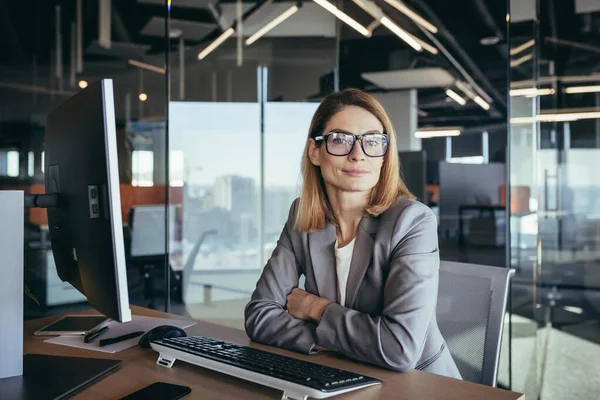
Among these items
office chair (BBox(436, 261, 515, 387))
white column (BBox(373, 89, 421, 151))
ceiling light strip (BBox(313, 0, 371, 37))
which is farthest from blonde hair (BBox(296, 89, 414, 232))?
ceiling light strip (BBox(313, 0, 371, 37))

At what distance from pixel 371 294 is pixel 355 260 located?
10cm

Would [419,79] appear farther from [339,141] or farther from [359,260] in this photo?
[359,260]

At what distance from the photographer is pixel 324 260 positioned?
156 cm

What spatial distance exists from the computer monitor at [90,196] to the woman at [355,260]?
502 millimetres

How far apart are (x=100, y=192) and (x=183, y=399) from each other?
42 cm

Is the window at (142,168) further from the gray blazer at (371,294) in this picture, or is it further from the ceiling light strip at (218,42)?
the gray blazer at (371,294)

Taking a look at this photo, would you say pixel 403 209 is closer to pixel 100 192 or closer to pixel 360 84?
pixel 100 192

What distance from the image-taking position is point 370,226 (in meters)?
1.54

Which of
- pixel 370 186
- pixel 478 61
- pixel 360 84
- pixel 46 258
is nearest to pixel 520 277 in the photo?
pixel 478 61

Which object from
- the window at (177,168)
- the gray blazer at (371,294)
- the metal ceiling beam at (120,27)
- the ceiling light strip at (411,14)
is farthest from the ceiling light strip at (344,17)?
the gray blazer at (371,294)

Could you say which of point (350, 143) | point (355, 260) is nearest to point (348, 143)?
point (350, 143)

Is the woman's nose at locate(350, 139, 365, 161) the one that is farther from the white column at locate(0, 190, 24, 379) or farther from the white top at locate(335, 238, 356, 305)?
the white column at locate(0, 190, 24, 379)

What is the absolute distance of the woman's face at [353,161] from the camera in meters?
1.57

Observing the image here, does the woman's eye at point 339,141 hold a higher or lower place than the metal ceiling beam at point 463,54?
lower
